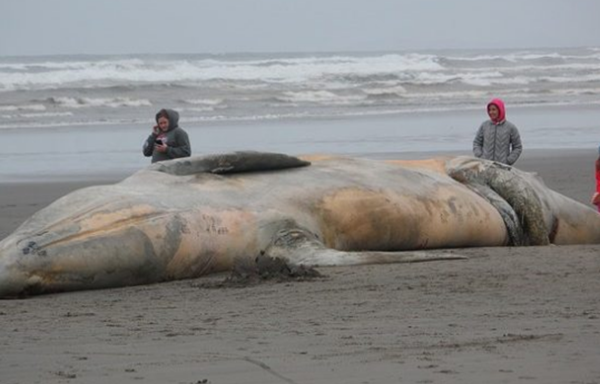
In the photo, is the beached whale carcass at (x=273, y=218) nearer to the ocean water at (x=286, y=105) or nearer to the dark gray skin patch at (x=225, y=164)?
the dark gray skin patch at (x=225, y=164)

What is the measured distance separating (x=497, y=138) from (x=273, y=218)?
5624 mm

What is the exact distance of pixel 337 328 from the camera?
638cm

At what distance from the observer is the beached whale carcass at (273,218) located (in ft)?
27.2

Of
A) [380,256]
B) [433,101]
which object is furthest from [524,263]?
[433,101]

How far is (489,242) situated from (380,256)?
6.60 ft

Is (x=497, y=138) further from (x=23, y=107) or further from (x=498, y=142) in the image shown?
(x=23, y=107)

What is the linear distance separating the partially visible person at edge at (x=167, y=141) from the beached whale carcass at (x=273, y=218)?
2962 mm

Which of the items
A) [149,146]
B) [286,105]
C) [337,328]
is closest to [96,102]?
[286,105]

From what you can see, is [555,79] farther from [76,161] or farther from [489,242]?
[489,242]

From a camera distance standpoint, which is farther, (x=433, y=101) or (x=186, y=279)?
(x=433, y=101)

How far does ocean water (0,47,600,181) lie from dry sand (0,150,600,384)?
10.7 meters

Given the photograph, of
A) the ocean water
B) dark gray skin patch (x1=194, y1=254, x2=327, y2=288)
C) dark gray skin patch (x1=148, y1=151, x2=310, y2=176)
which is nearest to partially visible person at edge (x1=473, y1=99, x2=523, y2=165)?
dark gray skin patch (x1=148, y1=151, x2=310, y2=176)

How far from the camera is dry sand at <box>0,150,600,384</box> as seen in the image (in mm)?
5238

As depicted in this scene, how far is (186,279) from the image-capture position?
29.0 ft
